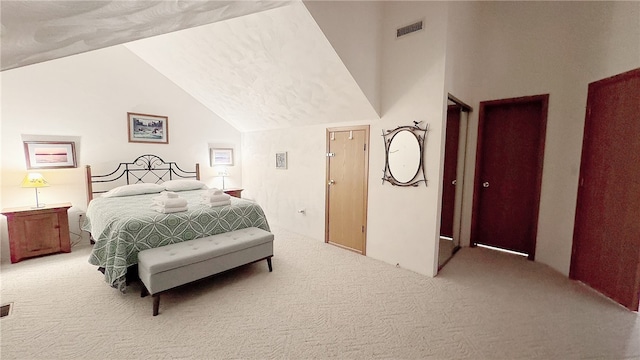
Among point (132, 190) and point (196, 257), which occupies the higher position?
point (132, 190)

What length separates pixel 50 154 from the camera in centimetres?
357

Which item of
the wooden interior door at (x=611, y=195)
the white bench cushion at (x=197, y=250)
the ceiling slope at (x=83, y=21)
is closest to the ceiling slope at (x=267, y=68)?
the ceiling slope at (x=83, y=21)

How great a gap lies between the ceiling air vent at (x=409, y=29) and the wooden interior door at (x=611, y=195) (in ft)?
6.27

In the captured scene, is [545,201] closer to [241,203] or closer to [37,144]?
[241,203]

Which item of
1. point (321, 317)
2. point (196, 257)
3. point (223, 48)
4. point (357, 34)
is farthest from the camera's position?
point (223, 48)

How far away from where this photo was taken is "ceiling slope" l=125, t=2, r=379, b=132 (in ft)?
8.40

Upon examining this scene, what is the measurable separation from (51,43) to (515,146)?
4658 mm

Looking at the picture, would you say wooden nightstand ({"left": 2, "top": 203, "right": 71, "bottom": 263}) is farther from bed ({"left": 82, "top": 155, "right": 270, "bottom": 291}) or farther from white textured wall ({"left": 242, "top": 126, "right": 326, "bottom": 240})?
white textured wall ({"left": 242, "top": 126, "right": 326, "bottom": 240})

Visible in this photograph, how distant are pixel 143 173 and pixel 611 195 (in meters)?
6.26

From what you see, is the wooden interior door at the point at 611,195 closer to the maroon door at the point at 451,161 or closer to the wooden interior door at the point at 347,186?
the maroon door at the point at 451,161

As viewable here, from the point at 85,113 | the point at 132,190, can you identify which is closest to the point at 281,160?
the point at 132,190

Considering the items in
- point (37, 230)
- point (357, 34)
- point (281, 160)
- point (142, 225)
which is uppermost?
point (357, 34)

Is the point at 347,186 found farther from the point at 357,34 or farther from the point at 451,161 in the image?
the point at 357,34

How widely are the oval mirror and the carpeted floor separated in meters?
1.13
